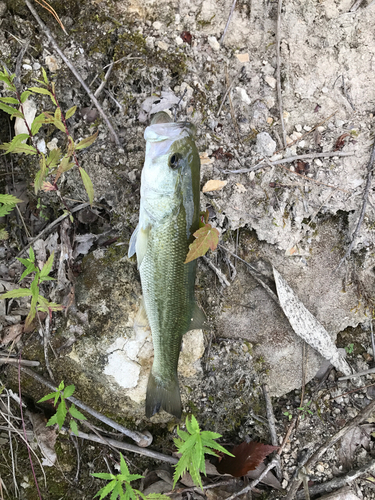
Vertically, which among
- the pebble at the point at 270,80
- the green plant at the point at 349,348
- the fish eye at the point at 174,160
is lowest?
the green plant at the point at 349,348

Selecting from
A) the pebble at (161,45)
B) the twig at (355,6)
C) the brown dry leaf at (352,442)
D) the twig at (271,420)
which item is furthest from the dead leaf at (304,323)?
the twig at (355,6)

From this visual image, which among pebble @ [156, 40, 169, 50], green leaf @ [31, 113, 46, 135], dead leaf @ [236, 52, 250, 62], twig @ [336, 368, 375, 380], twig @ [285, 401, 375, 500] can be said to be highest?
pebble @ [156, 40, 169, 50]

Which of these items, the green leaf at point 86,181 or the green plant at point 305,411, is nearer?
the green leaf at point 86,181

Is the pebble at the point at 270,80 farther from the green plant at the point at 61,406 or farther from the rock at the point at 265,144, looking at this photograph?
the green plant at the point at 61,406

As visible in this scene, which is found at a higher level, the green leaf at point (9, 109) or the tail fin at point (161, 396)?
the green leaf at point (9, 109)

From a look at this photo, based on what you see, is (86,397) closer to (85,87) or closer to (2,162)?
(2,162)

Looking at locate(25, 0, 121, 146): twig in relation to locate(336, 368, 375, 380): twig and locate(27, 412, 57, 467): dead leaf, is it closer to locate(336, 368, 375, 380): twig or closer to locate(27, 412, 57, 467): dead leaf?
locate(27, 412, 57, 467): dead leaf

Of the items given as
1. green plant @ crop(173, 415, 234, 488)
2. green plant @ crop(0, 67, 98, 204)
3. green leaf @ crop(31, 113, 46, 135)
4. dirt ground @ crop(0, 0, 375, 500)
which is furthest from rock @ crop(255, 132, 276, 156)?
green plant @ crop(173, 415, 234, 488)
